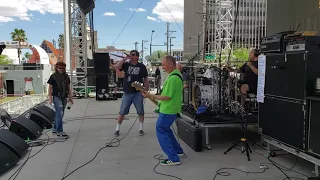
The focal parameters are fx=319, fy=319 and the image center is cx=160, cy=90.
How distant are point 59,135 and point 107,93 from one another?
7164 mm

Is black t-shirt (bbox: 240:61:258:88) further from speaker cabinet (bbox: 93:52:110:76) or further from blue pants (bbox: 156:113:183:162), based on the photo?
speaker cabinet (bbox: 93:52:110:76)

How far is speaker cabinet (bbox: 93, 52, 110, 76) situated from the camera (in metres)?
13.5

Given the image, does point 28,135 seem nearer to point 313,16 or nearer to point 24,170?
point 24,170

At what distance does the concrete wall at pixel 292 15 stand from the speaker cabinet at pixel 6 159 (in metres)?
9.32

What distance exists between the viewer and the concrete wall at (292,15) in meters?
10.3

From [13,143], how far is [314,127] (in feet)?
14.4

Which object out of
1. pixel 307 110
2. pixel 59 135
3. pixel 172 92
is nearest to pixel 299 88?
pixel 307 110

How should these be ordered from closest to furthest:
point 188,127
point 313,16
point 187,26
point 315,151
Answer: point 315,151, point 188,127, point 313,16, point 187,26

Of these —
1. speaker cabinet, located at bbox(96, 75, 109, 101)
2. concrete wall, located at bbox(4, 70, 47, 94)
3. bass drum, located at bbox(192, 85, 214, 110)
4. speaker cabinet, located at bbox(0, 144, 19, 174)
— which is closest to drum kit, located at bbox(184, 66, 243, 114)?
bass drum, located at bbox(192, 85, 214, 110)

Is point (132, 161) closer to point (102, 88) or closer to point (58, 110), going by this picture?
point (58, 110)

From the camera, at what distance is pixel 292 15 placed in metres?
11.5

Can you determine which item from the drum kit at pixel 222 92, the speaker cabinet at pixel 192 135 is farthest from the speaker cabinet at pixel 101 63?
the speaker cabinet at pixel 192 135

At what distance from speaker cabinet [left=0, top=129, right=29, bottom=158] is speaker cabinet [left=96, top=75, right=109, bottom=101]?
828 centimetres

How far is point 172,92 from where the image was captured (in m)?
4.62
